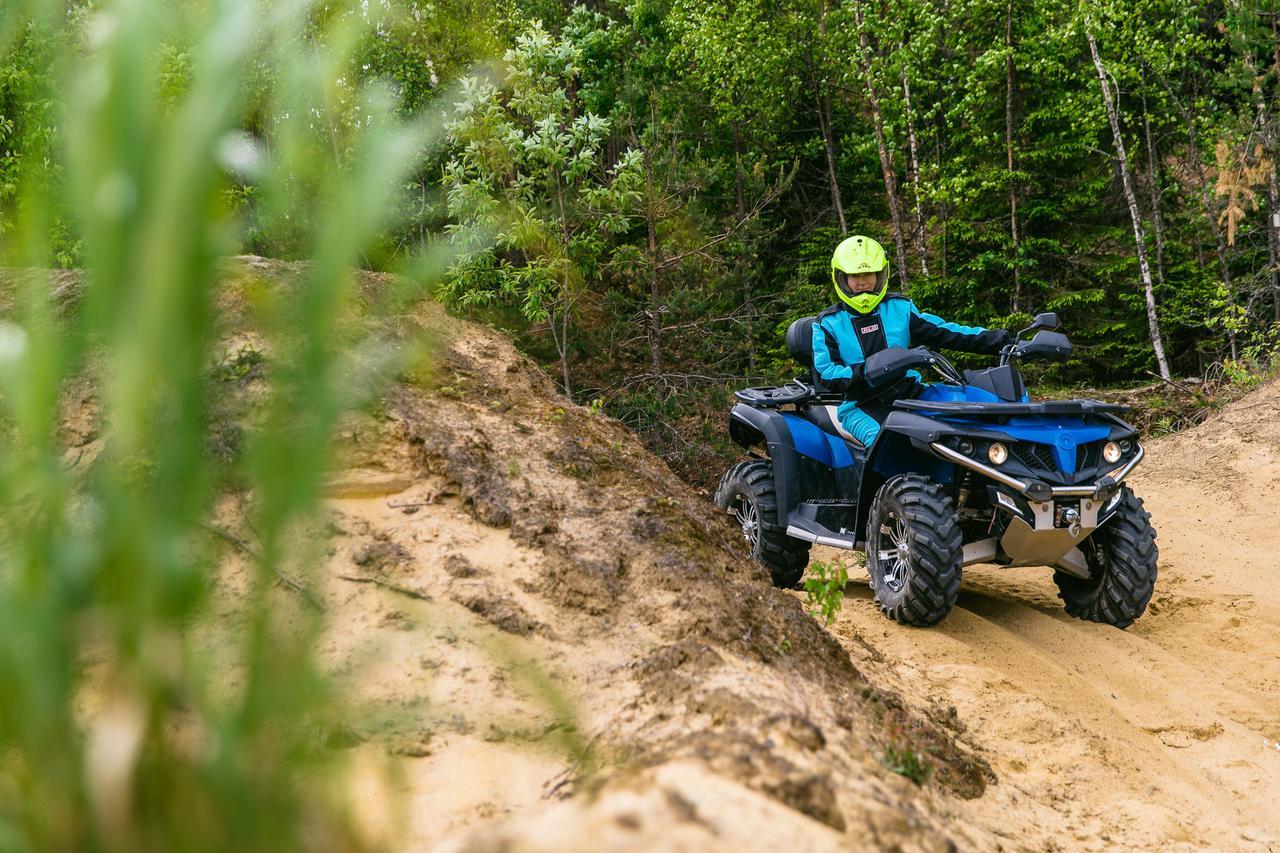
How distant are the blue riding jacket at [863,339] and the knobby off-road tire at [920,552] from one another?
2.40ft

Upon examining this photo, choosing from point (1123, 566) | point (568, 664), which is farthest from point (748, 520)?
point (568, 664)

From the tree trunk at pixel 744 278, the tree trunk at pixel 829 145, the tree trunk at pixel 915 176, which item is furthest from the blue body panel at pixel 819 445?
the tree trunk at pixel 829 145

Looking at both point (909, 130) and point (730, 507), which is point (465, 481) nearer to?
point (730, 507)

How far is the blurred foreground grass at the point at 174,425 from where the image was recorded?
0.98 metres

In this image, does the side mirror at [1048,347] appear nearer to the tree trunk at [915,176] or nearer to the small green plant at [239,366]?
the small green plant at [239,366]

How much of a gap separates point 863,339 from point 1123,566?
1923 millimetres

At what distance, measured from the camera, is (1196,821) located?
11.7ft

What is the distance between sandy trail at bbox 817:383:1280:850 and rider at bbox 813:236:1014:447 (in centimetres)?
121

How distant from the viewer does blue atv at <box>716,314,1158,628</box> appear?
5.45 m

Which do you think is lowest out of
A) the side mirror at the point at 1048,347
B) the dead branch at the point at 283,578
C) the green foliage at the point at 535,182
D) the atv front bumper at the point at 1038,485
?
the atv front bumper at the point at 1038,485

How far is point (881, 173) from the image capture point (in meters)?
23.4

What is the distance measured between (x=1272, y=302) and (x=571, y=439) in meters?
17.8

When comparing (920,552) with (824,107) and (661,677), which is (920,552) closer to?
(661,677)

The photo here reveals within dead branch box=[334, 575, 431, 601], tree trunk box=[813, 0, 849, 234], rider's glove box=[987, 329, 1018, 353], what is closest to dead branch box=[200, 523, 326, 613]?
dead branch box=[334, 575, 431, 601]
